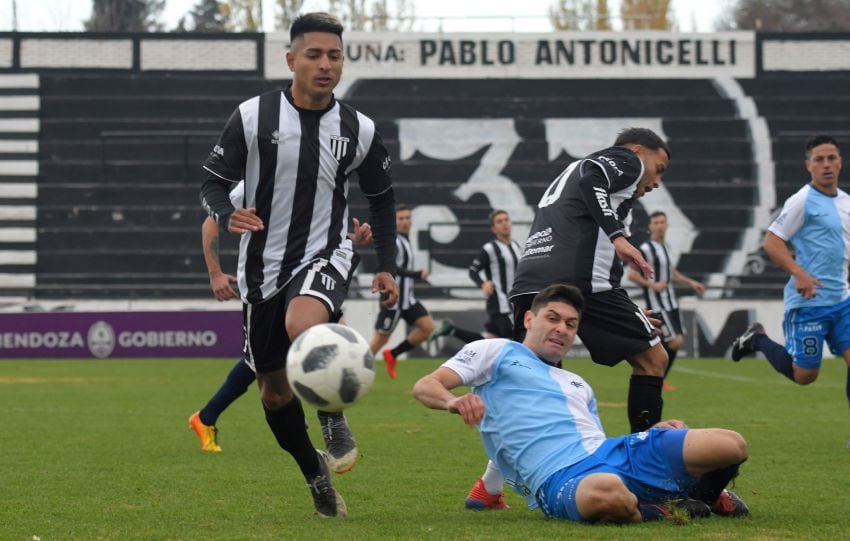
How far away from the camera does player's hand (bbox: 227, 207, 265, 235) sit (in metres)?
6.05

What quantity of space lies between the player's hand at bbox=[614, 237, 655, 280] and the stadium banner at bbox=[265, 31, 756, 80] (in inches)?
881

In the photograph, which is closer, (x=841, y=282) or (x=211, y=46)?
(x=841, y=282)

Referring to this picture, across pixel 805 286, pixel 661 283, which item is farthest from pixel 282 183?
pixel 661 283

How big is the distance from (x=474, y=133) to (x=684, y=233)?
15.9 feet

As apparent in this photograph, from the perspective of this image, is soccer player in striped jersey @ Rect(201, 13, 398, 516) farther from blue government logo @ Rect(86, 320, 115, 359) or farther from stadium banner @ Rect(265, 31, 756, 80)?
stadium banner @ Rect(265, 31, 756, 80)

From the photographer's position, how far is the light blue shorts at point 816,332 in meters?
9.62

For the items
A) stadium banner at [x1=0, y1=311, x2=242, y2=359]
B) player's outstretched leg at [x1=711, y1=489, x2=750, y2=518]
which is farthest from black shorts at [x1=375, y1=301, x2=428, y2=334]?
player's outstretched leg at [x1=711, y1=489, x2=750, y2=518]

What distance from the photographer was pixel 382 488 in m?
7.36

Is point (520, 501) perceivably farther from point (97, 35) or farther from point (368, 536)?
point (97, 35)

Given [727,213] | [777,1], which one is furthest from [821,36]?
[777,1]

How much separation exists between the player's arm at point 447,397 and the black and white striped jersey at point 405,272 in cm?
1185

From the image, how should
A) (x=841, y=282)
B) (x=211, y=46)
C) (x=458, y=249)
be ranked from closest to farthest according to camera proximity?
1. (x=841, y=282)
2. (x=458, y=249)
3. (x=211, y=46)

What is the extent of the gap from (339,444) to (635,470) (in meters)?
1.54

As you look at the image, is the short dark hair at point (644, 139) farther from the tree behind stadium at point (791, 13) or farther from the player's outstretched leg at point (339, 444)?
→ the tree behind stadium at point (791, 13)
